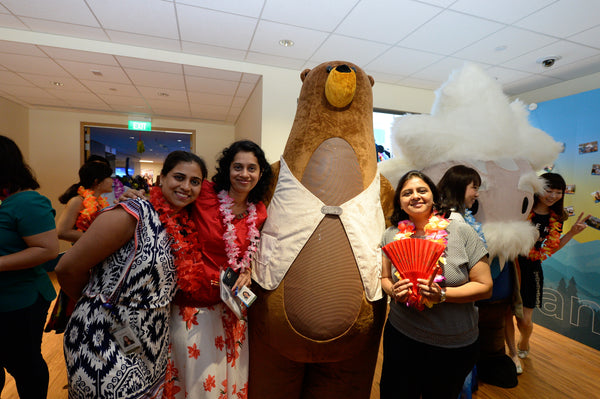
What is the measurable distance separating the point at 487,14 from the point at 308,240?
2628 millimetres

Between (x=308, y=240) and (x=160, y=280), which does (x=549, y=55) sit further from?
(x=160, y=280)

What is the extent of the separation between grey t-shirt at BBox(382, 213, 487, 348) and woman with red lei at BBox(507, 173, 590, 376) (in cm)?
162

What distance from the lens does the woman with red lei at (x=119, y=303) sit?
105 centimetres

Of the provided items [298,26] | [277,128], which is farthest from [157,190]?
[277,128]

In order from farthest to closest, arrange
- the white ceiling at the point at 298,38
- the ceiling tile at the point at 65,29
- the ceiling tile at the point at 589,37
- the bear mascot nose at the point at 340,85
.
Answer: the ceiling tile at the point at 65,29 → the ceiling tile at the point at 589,37 → the white ceiling at the point at 298,38 → the bear mascot nose at the point at 340,85

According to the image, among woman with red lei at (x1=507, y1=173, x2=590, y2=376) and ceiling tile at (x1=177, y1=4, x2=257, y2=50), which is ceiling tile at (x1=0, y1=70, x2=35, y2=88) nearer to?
ceiling tile at (x1=177, y1=4, x2=257, y2=50)

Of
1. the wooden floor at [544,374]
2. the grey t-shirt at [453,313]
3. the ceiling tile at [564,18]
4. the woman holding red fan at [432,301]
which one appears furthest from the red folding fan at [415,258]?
the ceiling tile at [564,18]

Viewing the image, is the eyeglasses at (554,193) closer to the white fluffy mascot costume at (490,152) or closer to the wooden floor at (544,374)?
the white fluffy mascot costume at (490,152)

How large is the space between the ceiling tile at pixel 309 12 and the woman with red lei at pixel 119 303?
2.12 meters

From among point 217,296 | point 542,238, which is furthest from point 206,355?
point 542,238

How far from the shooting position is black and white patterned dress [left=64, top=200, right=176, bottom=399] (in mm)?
1046

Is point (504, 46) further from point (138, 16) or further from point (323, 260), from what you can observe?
point (138, 16)

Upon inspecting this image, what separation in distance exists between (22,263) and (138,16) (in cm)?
235

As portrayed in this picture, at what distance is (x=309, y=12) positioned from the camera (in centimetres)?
256
